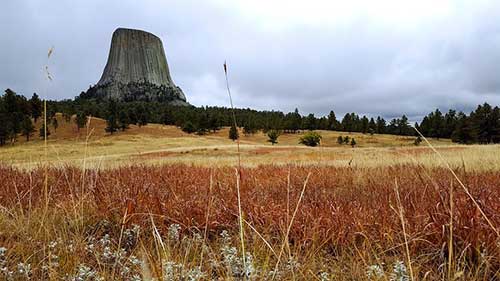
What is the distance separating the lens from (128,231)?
261 cm

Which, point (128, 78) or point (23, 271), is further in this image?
point (128, 78)

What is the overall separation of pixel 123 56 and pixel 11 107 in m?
118

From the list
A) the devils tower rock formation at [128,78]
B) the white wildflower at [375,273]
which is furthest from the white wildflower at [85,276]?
the devils tower rock formation at [128,78]

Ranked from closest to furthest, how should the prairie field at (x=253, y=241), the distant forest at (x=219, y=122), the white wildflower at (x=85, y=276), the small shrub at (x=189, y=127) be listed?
the white wildflower at (x=85, y=276)
the prairie field at (x=253, y=241)
the distant forest at (x=219, y=122)
the small shrub at (x=189, y=127)

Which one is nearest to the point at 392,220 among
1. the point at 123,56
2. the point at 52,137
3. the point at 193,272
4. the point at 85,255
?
the point at 193,272

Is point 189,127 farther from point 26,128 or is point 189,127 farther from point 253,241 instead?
point 253,241

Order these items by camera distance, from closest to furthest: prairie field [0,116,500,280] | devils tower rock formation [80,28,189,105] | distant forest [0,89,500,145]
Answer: prairie field [0,116,500,280], distant forest [0,89,500,145], devils tower rock formation [80,28,189,105]

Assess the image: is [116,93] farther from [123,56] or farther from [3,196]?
[3,196]

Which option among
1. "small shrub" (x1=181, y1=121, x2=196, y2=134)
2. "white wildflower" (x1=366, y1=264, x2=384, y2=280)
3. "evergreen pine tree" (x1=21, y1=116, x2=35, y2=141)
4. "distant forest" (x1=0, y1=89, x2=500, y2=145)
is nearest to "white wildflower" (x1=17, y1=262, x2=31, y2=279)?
"white wildflower" (x1=366, y1=264, x2=384, y2=280)

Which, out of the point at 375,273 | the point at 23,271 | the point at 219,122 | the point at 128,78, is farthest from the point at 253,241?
the point at 128,78

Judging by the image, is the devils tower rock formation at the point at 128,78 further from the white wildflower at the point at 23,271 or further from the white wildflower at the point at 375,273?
the white wildflower at the point at 375,273

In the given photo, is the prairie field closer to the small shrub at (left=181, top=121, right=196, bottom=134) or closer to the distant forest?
the distant forest

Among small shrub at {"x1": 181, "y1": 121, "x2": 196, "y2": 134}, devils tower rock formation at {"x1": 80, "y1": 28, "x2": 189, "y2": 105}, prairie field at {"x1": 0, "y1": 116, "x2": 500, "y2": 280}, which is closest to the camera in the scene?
prairie field at {"x1": 0, "y1": 116, "x2": 500, "y2": 280}

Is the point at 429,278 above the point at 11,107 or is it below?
below
